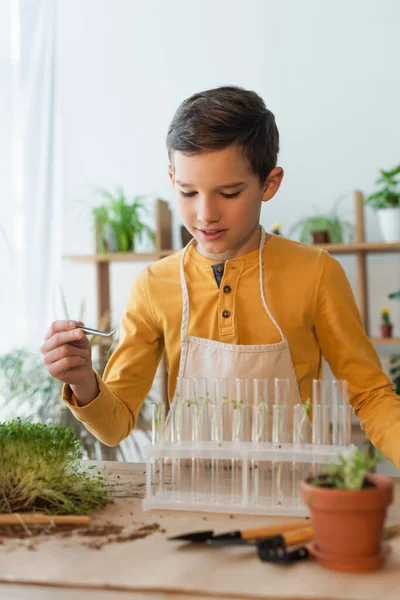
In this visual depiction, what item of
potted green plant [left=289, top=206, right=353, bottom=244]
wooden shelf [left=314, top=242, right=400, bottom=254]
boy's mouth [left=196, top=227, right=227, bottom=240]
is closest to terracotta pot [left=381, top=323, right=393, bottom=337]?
wooden shelf [left=314, top=242, right=400, bottom=254]

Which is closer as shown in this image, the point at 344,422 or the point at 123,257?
the point at 344,422

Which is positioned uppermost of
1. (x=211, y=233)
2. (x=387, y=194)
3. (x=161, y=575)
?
(x=387, y=194)

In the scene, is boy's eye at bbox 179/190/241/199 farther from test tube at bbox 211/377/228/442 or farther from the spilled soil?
the spilled soil

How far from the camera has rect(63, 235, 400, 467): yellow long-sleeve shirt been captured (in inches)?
67.7

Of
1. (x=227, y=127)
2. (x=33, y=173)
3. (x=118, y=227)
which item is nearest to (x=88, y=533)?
(x=227, y=127)

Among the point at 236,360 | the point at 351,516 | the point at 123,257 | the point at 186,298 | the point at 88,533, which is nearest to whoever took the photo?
the point at 351,516

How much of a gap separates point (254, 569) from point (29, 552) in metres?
0.34

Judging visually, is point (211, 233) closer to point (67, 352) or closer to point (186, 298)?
point (186, 298)

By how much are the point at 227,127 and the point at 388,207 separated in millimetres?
2112

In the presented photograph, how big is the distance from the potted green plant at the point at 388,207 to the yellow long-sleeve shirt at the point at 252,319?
70.7 inches

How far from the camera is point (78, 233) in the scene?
4.36m

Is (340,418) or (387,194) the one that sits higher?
(387,194)

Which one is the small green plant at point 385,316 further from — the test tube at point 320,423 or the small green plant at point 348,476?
the small green plant at point 348,476

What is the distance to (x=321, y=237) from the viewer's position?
366 cm
